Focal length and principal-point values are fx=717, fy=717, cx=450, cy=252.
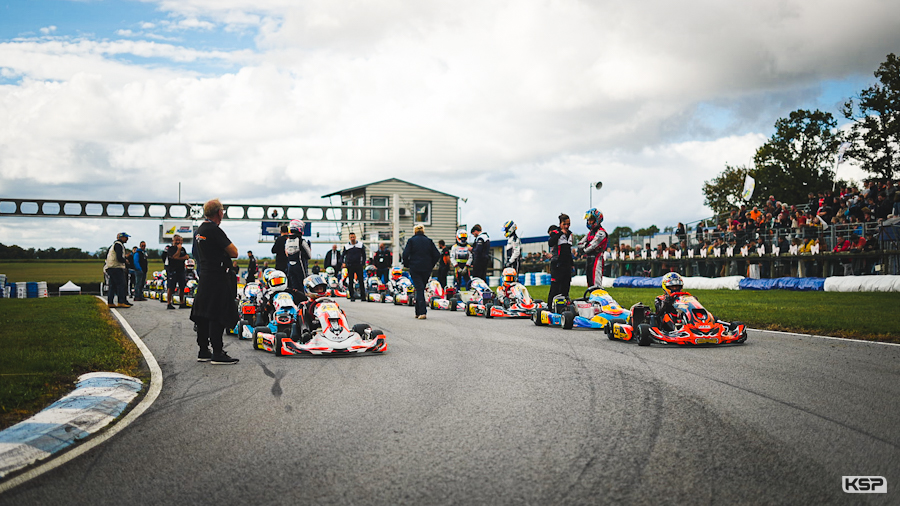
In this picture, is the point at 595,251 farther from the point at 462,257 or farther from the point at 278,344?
the point at 278,344

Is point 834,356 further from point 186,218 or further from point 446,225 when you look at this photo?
point 446,225

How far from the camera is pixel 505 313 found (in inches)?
621

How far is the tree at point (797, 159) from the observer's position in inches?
2126

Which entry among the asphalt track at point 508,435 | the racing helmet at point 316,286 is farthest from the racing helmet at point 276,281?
the asphalt track at point 508,435

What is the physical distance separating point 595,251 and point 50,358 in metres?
9.33

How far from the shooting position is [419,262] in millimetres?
15516

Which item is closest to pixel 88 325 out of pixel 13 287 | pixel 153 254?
pixel 13 287

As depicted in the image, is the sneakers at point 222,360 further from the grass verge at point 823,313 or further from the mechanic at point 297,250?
the grass verge at point 823,313

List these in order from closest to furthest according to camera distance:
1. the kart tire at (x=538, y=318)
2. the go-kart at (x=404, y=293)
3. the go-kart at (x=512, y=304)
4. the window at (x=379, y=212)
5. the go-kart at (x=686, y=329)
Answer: the go-kart at (x=686, y=329)
the kart tire at (x=538, y=318)
the go-kart at (x=512, y=304)
the go-kart at (x=404, y=293)
the window at (x=379, y=212)

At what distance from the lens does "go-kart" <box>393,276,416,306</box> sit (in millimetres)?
22656

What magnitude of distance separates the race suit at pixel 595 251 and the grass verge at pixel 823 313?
238 cm

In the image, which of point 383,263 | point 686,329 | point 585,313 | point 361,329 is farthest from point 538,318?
point 383,263

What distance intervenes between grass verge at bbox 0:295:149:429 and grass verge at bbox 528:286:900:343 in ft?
32.1

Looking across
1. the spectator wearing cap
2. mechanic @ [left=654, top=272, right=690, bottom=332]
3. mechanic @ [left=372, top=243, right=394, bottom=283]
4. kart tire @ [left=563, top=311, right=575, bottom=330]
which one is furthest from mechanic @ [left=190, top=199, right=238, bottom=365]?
mechanic @ [left=372, top=243, right=394, bottom=283]
